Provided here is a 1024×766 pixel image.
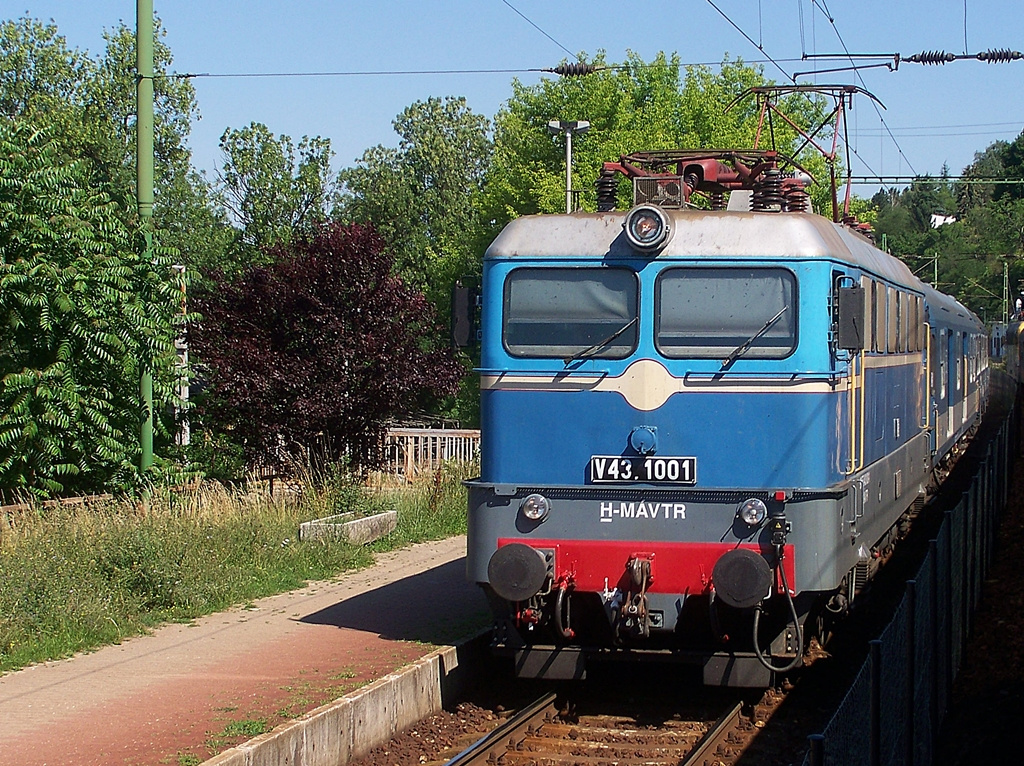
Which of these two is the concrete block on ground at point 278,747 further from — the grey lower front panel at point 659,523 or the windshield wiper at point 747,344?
the windshield wiper at point 747,344

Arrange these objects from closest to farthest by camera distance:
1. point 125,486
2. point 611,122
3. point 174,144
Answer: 1. point 125,486
2. point 611,122
3. point 174,144

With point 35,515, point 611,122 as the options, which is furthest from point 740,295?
point 611,122

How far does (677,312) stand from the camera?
904 cm

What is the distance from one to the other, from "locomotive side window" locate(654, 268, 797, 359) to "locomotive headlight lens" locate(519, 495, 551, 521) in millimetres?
1328

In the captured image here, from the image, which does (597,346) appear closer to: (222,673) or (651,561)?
(651,561)

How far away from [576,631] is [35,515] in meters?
6.05

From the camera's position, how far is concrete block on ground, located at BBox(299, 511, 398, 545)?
14.5 m

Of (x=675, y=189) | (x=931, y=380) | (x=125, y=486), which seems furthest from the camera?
(x=931, y=380)

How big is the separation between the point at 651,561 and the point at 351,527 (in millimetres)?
6700

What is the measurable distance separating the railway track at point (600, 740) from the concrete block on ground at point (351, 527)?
573 cm

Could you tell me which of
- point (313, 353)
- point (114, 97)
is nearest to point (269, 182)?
point (114, 97)

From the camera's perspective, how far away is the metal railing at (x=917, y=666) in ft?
17.8

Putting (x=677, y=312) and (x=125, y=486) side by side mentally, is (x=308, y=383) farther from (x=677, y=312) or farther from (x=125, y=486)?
(x=677, y=312)

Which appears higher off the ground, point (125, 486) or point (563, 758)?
point (125, 486)
